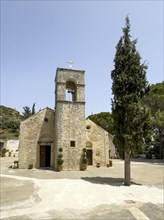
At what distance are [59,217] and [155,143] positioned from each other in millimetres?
34064

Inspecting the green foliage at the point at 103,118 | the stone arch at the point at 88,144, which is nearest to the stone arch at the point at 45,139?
the stone arch at the point at 88,144

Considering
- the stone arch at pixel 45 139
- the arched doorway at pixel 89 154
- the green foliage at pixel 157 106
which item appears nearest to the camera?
the stone arch at pixel 45 139

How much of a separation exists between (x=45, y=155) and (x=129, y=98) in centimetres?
1256

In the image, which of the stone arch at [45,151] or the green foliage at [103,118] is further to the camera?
the green foliage at [103,118]

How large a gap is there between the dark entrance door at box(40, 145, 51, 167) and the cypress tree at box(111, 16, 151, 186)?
1021 cm

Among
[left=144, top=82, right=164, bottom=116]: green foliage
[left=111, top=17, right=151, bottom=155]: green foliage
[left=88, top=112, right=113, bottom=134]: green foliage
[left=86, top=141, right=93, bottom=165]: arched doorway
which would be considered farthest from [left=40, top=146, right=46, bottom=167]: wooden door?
[left=88, top=112, right=113, bottom=134]: green foliage

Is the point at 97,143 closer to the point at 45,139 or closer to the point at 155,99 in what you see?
the point at 45,139

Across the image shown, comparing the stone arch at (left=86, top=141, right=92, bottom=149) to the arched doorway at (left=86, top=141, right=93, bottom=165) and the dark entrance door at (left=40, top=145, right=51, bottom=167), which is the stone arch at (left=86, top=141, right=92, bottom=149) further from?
the dark entrance door at (left=40, top=145, right=51, bottom=167)

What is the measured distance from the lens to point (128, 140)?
14.6 m

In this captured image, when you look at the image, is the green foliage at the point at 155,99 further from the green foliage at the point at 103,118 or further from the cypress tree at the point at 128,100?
the cypress tree at the point at 128,100

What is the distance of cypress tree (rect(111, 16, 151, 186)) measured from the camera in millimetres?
14785

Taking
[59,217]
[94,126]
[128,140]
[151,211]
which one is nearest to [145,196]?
[151,211]

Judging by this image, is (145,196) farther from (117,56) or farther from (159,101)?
(159,101)

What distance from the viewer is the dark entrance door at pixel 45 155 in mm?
23266
